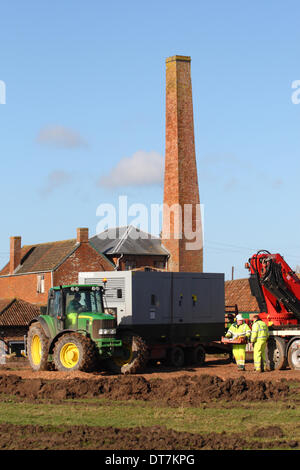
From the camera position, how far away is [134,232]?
67438mm

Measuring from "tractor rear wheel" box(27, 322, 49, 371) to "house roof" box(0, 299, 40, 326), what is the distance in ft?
77.1

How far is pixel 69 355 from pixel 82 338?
2.82ft

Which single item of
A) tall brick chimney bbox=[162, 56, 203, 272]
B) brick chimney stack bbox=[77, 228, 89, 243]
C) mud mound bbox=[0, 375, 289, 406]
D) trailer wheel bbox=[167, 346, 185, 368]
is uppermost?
tall brick chimney bbox=[162, 56, 203, 272]

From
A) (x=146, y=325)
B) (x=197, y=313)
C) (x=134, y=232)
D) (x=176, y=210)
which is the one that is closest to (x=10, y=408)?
(x=146, y=325)

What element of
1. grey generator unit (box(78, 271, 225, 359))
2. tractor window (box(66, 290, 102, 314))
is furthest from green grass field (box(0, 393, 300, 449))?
grey generator unit (box(78, 271, 225, 359))

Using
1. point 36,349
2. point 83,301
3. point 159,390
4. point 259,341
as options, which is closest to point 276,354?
point 259,341

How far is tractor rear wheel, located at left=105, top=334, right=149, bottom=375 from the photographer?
21.7 m

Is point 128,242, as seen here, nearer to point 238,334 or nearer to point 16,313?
point 16,313

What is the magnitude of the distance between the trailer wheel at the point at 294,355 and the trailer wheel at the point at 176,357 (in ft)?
12.5

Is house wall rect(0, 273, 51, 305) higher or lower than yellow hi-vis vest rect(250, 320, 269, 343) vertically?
higher

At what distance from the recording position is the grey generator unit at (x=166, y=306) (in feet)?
78.7

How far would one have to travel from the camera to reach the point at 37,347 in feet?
75.7

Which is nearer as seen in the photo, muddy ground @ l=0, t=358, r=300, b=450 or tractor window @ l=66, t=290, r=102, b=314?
muddy ground @ l=0, t=358, r=300, b=450

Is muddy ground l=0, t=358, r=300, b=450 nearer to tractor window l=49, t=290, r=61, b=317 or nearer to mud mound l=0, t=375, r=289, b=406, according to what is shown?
mud mound l=0, t=375, r=289, b=406
